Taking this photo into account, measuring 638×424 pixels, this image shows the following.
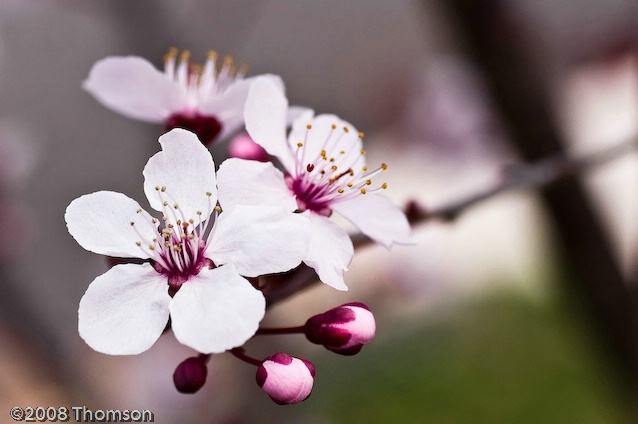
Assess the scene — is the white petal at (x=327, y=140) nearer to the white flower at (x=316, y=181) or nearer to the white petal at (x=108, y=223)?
the white flower at (x=316, y=181)

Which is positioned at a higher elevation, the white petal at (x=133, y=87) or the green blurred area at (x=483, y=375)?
the white petal at (x=133, y=87)

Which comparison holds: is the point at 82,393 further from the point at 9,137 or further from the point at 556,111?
the point at 556,111

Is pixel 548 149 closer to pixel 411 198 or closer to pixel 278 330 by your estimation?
pixel 411 198

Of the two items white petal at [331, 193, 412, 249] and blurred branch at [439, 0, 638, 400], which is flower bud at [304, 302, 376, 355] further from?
blurred branch at [439, 0, 638, 400]

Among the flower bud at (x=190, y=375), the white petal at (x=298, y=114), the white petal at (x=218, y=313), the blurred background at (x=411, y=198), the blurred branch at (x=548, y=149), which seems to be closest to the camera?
the white petal at (x=218, y=313)

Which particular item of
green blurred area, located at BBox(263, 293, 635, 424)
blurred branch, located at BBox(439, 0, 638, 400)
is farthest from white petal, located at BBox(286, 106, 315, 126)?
green blurred area, located at BBox(263, 293, 635, 424)

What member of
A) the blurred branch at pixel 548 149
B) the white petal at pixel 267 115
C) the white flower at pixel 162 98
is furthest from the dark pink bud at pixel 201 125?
the blurred branch at pixel 548 149
